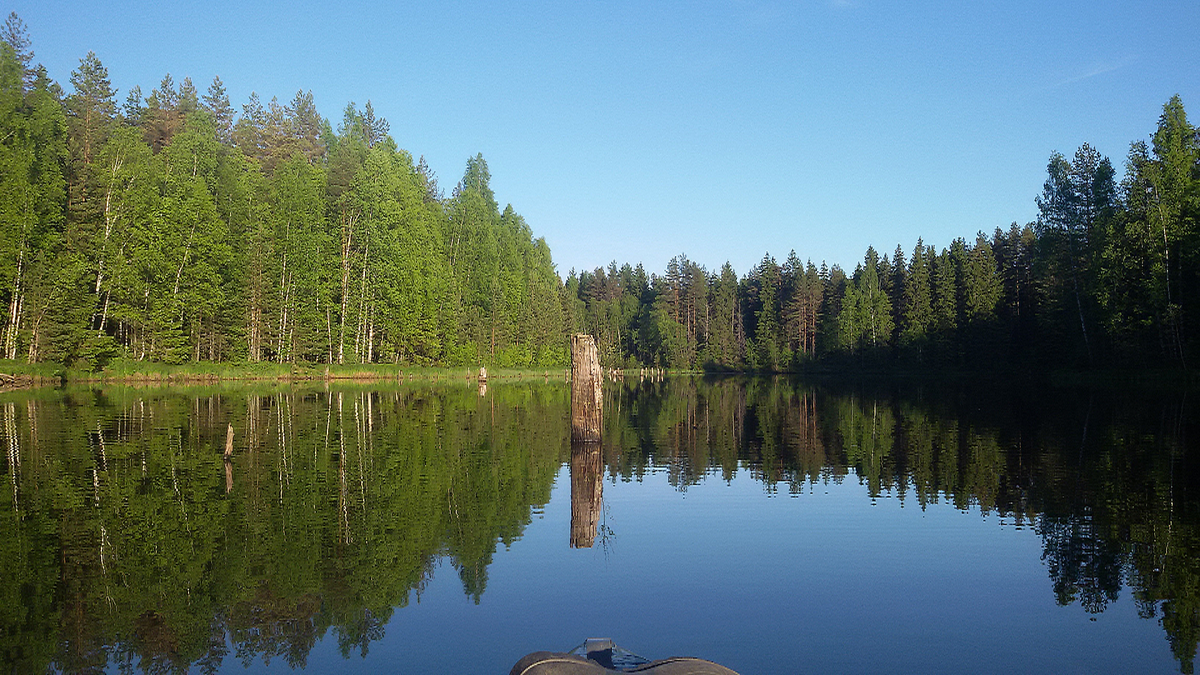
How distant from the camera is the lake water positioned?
8.25 metres

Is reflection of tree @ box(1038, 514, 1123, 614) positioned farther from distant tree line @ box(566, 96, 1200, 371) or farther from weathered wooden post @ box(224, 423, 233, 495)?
distant tree line @ box(566, 96, 1200, 371)

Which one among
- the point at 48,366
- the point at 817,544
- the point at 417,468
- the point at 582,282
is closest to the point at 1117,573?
the point at 817,544

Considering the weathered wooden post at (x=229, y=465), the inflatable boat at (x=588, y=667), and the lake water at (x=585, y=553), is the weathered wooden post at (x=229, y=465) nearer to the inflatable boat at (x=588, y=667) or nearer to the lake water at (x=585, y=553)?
the lake water at (x=585, y=553)

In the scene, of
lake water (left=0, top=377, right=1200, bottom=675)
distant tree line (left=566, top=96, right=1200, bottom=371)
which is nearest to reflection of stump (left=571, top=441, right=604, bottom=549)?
lake water (left=0, top=377, right=1200, bottom=675)

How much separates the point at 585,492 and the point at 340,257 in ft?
203

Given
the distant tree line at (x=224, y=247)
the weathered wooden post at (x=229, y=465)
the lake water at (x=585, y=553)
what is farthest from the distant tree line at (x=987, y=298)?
the weathered wooden post at (x=229, y=465)

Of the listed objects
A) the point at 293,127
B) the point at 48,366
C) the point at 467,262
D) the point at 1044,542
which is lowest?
the point at 1044,542

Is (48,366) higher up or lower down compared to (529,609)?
higher up

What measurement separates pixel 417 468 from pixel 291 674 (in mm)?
12125

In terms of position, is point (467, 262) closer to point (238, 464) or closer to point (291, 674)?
point (238, 464)

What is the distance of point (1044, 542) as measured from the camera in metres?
12.9

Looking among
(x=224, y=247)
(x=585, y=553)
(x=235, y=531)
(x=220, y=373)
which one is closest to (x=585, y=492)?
(x=585, y=553)

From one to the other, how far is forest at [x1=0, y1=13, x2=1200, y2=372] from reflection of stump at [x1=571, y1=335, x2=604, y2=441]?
4400 centimetres

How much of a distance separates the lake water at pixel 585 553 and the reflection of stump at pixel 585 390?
616 millimetres
